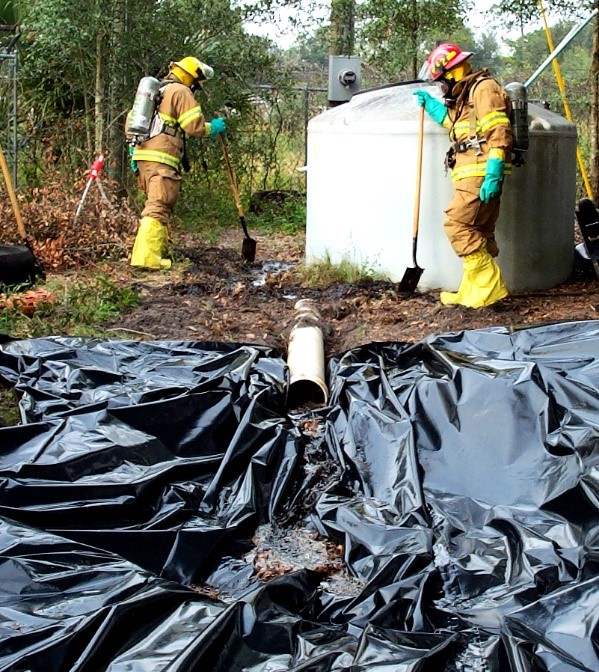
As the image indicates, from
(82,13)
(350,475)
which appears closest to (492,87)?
(350,475)

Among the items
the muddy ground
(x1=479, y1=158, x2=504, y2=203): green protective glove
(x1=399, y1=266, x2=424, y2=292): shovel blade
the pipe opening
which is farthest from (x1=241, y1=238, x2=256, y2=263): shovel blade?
the pipe opening

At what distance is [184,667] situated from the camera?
2076mm

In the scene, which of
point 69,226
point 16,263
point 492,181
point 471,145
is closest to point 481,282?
point 492,181

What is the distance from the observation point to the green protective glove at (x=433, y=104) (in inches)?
256

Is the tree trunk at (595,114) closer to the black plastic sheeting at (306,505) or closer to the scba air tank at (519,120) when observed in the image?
the scba air tank at (519,120)

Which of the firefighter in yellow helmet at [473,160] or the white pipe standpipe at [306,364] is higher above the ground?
the firefighter in yellow helmet at [473,160]

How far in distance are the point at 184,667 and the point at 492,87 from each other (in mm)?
4979

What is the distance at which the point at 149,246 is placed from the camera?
795 centimetres

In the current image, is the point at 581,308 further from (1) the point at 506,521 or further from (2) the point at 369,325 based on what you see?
(1) the point at 506,521

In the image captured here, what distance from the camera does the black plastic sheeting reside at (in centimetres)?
227

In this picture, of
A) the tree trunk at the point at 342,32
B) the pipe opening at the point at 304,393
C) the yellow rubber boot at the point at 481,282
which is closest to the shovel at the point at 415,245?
the yellow rubber boot at the point at 481,282

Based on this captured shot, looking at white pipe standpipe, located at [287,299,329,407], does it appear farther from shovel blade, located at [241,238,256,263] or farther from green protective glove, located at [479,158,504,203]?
shovel blade, located at [241,238,256,263]

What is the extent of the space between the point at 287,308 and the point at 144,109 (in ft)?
8.24

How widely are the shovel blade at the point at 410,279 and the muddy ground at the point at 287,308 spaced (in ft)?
0.22
